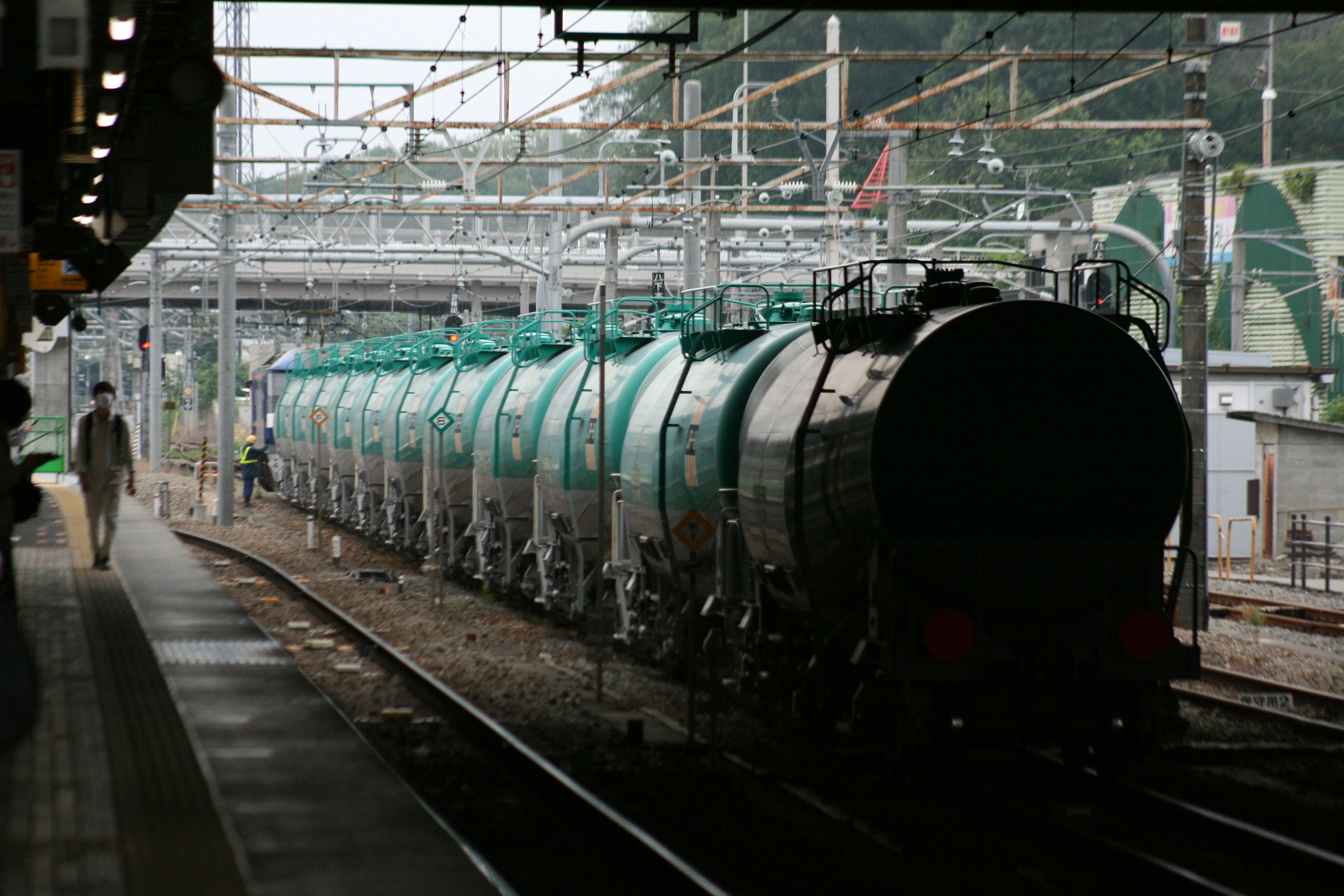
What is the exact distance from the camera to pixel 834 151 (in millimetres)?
21969

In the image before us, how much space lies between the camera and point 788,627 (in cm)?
1061

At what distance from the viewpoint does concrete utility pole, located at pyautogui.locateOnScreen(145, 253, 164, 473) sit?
45062 mm

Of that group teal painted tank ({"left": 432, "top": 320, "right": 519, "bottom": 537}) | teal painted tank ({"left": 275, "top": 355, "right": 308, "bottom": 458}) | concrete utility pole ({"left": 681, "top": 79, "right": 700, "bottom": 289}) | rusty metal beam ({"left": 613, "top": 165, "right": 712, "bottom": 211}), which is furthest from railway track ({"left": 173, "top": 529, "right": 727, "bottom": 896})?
teal painted tank ({"left": 275, "top": 355, "right": 308, "bottom": 458})

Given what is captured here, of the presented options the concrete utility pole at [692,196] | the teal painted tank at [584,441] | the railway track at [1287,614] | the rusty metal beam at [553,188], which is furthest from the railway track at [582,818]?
the rusty metal beam at [553,188]

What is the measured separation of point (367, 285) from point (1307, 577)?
135ft

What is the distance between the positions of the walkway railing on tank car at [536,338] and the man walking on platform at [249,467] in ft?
74.7

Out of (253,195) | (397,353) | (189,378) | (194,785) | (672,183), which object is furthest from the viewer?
(189,378)

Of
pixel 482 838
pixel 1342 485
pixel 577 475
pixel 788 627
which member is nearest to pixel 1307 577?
pixel 1342 485

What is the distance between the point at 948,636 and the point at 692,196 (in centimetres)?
1611

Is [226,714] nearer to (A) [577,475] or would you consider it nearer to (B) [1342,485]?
(A) [577,475]

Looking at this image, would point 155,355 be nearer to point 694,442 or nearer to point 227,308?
point 227,308

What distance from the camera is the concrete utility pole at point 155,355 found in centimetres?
4506

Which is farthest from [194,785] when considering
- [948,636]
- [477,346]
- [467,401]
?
[477,346]

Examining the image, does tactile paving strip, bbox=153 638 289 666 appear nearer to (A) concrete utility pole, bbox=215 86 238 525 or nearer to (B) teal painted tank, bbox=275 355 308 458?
(A) concrete utility pole, bbox=215 86 238 525
